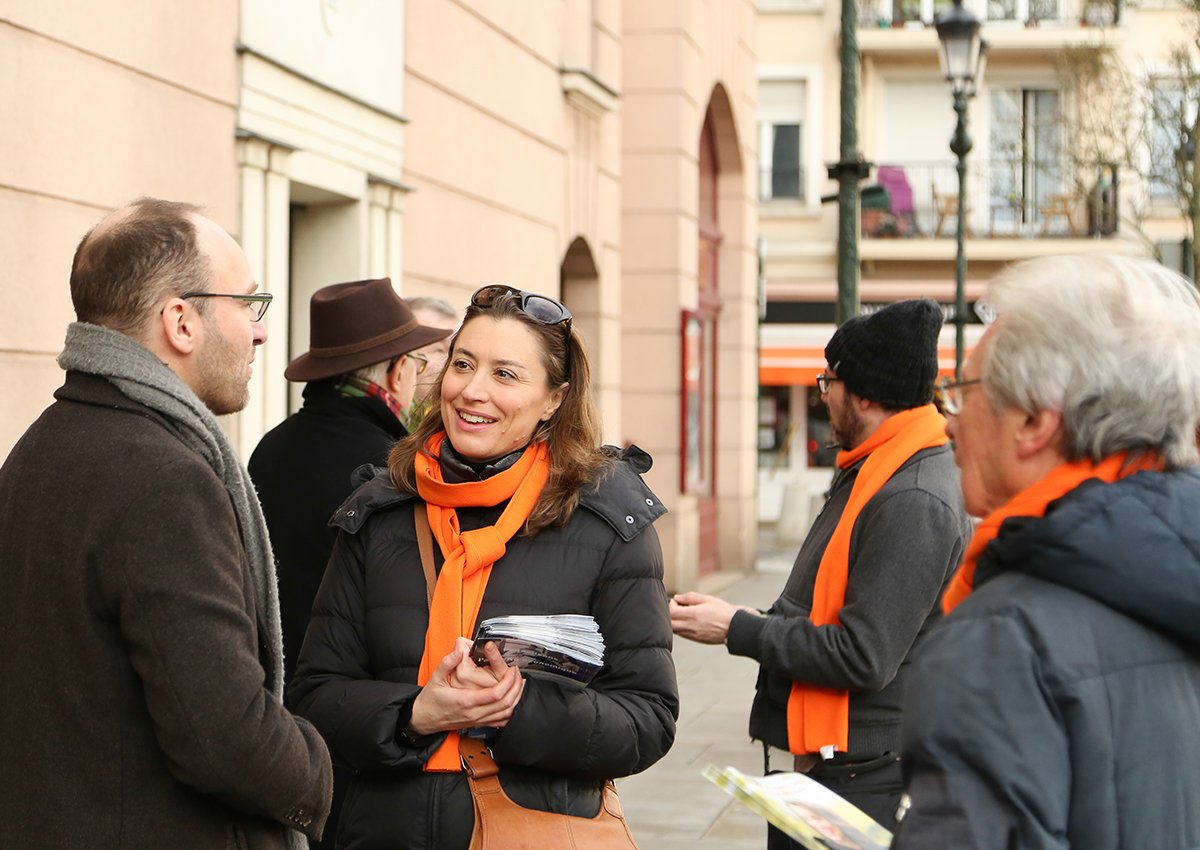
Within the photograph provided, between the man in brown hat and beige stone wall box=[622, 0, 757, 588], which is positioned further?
beige stone wall box=[622, 0, 757, 588]

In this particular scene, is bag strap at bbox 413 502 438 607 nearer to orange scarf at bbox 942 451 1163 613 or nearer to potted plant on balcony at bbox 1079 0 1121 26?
orange scarf at bbox 942 451 1163 613

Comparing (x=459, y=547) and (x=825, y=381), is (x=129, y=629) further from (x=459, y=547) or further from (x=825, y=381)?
(x=825, y=381)

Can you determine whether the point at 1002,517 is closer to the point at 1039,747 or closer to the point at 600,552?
the point at 1039,747

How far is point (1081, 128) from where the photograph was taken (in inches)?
1033

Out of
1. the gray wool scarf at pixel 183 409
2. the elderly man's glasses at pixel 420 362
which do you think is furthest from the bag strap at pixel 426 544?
the elderly man's glasses at pixel 420 362

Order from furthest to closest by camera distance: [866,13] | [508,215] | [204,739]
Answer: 1. [866,13]
2. [508,215]
3. [204,739]

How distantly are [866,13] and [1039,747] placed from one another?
32.8 meters

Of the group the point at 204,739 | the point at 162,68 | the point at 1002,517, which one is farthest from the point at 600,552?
the point at 162,68

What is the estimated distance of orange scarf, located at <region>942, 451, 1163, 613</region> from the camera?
6.89 ft

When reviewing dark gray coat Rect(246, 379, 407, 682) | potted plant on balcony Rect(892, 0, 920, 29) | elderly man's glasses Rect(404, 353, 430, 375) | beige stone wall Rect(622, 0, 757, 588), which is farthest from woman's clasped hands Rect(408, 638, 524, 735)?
potted plant on balcony Rect(892, 0, 920, 29)

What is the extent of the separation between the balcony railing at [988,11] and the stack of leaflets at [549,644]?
31301mm

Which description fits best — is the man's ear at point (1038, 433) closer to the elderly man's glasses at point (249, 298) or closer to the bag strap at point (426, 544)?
the elderly man's glasses at point (249, 298)

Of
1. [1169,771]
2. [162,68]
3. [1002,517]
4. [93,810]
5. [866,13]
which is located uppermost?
[866,13]

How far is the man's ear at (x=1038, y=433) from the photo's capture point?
2131mm
